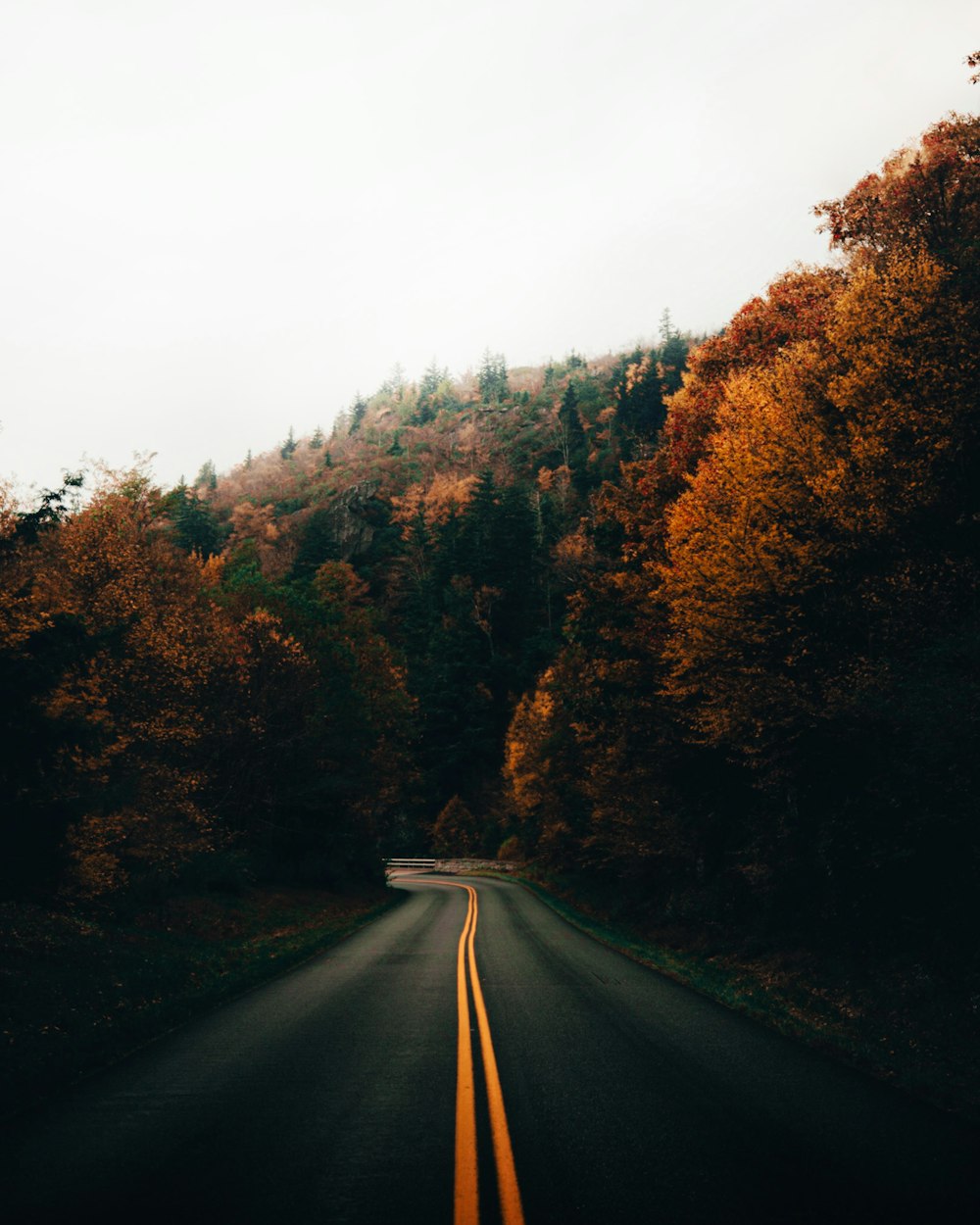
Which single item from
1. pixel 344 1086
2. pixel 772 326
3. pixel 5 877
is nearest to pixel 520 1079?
pixel 344 1086

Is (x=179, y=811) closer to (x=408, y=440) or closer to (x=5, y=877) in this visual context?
(x=5, y=877)

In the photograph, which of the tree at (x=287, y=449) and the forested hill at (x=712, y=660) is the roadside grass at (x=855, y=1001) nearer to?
the forested hill at (x=712, y=660)

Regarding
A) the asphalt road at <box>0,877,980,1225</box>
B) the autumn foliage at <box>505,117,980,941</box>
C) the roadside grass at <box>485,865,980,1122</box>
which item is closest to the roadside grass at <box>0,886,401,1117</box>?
the asphalt road at <box>0,877,980,1225</box>

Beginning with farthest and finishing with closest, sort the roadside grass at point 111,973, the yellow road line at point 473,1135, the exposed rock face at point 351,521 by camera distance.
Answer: the exposed rock face at point 351,521, the roadside grass at point 111,973, the yellow road line at point 473,1135

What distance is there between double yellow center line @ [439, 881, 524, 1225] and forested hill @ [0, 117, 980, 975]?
766cm

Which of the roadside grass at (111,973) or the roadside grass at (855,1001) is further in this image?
the roadside grass at (111,973)

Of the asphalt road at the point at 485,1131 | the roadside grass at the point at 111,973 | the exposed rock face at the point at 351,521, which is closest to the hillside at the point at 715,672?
the roadside grass at the point at 111,973

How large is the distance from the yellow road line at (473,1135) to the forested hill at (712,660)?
7.66 metres

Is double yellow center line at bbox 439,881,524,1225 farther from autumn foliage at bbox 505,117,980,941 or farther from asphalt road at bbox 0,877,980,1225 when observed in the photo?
autumn foliage at bbox 505,117,980,941

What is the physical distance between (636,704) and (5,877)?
1634 centimetres

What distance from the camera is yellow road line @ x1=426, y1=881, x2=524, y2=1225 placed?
15.7 feet

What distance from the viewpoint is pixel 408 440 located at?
533ft

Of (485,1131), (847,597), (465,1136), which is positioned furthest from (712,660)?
(465,1136)

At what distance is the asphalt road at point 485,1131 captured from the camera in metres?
4.89
